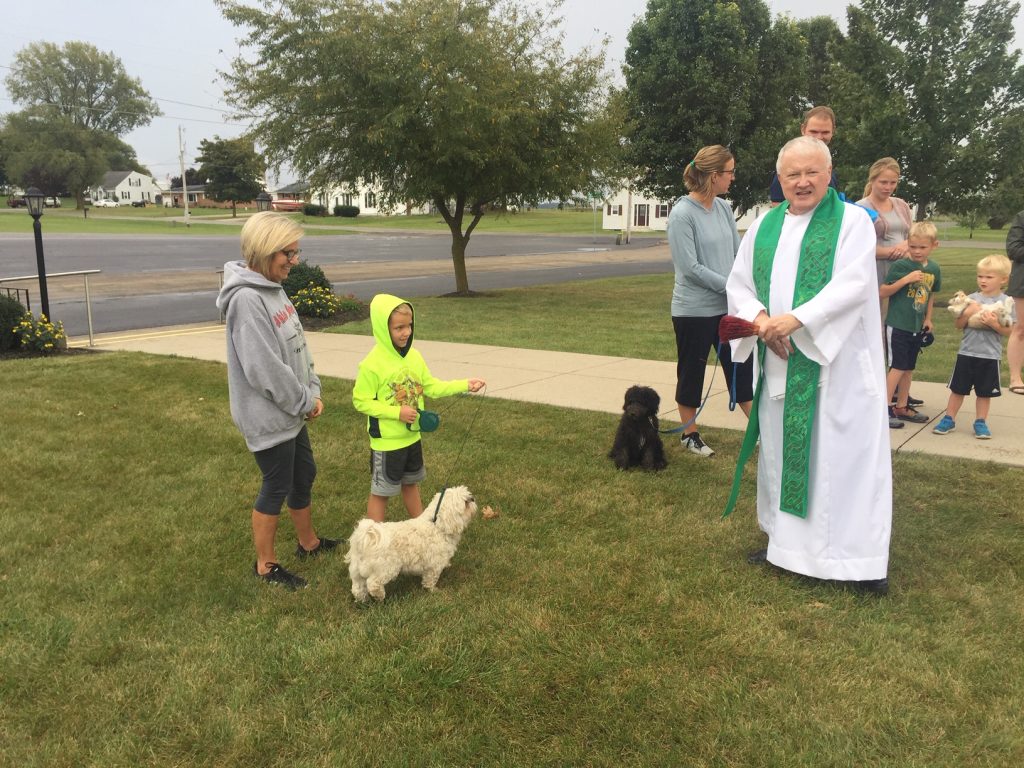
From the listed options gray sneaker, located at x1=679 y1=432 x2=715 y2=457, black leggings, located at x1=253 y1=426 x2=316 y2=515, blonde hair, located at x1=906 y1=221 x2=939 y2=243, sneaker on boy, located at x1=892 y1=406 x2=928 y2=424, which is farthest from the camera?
sneaker on boy, located at x1=892 y1=406 x2=928 y2=424

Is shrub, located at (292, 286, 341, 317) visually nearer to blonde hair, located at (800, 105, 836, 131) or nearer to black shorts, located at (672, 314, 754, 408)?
black shorts, located at (672, 314, 754, 408)

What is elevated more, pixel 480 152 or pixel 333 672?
pixel 480 152

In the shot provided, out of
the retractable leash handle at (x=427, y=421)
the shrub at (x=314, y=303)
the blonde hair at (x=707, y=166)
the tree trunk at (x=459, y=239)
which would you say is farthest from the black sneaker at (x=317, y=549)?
the tree trunk at (x=459, y=239)

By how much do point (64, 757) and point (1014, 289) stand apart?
7.00 meters

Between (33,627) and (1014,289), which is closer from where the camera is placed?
(33,627)

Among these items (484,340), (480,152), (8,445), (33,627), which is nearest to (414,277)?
(480,152)

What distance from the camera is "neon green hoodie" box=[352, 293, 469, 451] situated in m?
3.83

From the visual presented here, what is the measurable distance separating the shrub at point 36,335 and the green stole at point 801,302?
30.8 ft

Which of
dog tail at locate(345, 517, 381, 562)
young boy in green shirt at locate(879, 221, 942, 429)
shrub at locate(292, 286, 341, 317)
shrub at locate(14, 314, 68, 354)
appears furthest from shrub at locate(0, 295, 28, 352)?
young boy in green shirt at locate(879, 221, 942, 429)

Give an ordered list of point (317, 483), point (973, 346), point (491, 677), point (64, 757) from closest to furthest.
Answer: point (64, 757) < point (491, 677) < point (317, 483) < point (973, 346)

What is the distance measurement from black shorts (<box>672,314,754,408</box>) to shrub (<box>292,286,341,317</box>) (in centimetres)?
861

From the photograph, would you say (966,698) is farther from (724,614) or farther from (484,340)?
(484,340)

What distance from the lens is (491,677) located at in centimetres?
304

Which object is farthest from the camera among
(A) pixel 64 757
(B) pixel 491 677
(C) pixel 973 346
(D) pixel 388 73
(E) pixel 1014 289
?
(D) pixel 388 73
